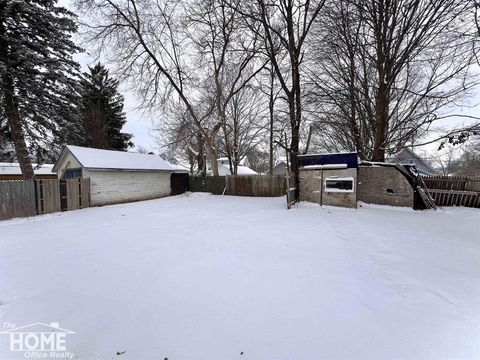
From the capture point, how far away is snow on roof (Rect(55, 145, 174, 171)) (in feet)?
41.1

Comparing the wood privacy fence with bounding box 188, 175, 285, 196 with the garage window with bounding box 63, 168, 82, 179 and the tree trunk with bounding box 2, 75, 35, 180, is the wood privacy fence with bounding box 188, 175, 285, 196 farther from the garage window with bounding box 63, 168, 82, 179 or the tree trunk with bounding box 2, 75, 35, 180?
the tree trunk with bounding box 2, 75, 35, 180

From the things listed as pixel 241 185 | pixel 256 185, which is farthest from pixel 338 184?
pixel 241 185

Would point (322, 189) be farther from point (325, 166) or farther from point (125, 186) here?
point (125, 186)

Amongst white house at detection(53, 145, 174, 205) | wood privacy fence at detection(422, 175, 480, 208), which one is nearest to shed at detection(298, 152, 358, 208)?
wood privacy fence at detection(422, 175, 480, 208)

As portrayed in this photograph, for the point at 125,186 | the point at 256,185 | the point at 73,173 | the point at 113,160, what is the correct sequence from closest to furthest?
the point at 73,173 → the point at 125,186 → the point at 113,160 → the point at 256,185

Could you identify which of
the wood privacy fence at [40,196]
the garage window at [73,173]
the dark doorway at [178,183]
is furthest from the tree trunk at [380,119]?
the garage window at [73,173]

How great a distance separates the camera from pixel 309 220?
681 cm

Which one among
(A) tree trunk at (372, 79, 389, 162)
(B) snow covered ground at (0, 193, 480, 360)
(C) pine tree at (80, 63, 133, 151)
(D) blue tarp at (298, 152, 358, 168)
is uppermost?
(C) pine tree at (80, 63, 133, 151)

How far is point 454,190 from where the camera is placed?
8781mm

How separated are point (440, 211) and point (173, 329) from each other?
378 inches

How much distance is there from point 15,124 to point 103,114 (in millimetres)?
12062

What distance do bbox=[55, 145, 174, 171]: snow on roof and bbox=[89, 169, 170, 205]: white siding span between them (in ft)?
1.24

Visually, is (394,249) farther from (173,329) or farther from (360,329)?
(173,329)

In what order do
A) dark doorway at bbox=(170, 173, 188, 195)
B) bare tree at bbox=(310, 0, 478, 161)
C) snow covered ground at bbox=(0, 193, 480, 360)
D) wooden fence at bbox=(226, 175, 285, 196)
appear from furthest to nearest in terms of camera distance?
dark doorway at bbox=(170, 173, 188, 195)
wooden fence at bbox=(226, 175, 285, 196)
bare tree at bbox=(310, 0, 478, 161)
snow covered ground at bbox=(0, 193, 480, 360)
